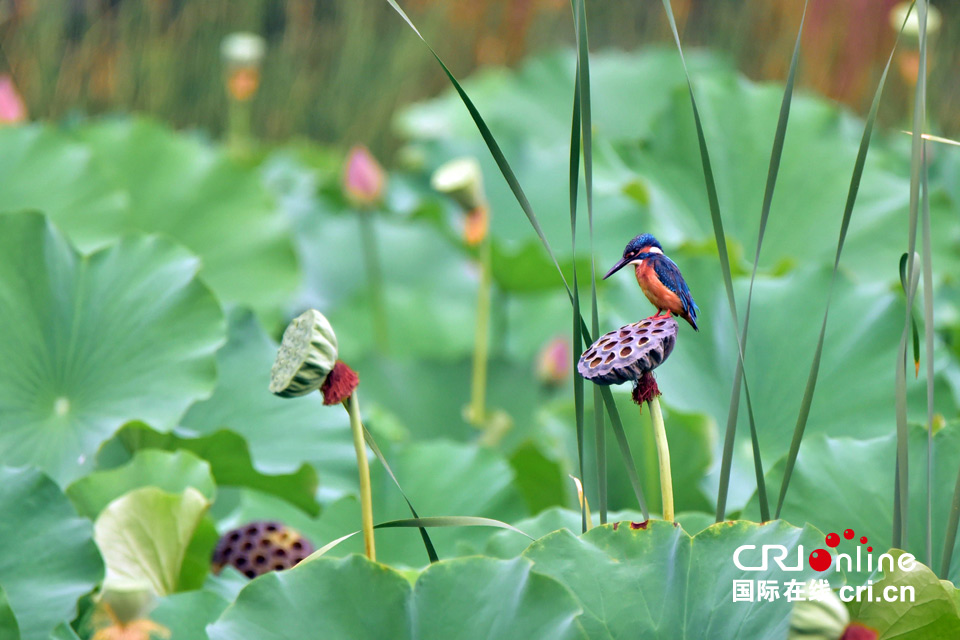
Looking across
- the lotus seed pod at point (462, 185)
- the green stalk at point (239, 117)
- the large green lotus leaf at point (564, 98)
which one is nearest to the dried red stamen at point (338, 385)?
the lotus seed pod at point (462, 185)

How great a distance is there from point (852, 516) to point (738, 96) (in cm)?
86

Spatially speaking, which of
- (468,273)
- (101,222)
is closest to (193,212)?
(101,222)

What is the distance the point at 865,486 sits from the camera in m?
0.57

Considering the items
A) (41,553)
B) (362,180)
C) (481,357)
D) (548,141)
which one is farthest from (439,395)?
(548,141)

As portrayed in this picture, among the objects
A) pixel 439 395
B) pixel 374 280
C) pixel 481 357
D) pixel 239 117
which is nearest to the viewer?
pixel 481 357

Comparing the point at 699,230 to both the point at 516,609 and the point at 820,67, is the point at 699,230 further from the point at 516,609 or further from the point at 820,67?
the point at 820,67

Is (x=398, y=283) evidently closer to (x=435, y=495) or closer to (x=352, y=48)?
(x=435, y=495)

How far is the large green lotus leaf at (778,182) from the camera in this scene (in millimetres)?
1205

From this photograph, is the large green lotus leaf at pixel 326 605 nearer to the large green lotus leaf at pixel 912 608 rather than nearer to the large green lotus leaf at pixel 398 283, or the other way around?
the large green lotus leaf at pixel 912 608

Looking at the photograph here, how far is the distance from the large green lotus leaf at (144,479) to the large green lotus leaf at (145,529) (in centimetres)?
6

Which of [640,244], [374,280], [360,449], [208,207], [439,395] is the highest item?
[640,244]

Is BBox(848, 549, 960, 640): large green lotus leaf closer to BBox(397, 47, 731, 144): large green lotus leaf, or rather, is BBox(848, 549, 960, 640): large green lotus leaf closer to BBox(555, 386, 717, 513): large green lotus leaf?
BBox(555, 386, 717, 513): large green lotus leaf

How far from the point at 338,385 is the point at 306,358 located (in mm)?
32

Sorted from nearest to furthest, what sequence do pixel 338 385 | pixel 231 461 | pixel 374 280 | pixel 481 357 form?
pixel 338 385
pixel 231 461
pixel 481 357
pixel 374 280
